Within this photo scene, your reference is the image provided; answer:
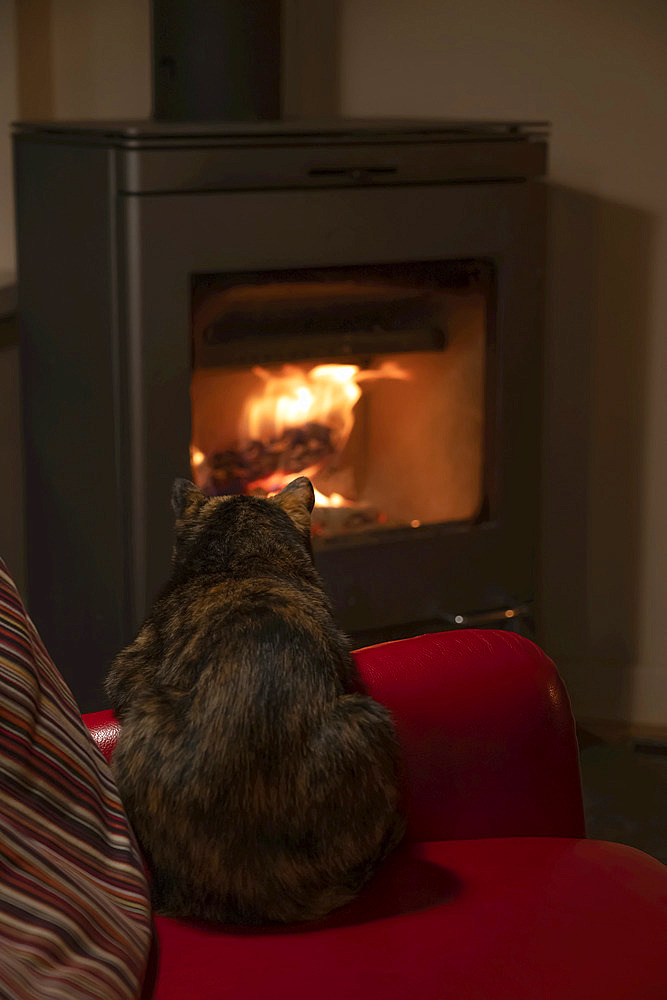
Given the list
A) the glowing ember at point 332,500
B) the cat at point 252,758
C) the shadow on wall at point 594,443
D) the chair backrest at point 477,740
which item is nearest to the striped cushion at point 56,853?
the cat at point 252,758

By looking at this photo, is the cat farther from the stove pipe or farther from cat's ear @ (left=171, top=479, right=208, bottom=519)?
the stove pipe

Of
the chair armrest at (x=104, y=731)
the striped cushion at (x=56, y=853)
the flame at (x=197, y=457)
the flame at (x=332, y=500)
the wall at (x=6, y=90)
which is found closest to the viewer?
the striped cushion at (x=56, y=853)

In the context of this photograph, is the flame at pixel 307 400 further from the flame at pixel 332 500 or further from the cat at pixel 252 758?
the cat at pixel 252 758

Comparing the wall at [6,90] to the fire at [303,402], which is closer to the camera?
the fire at [303,402]

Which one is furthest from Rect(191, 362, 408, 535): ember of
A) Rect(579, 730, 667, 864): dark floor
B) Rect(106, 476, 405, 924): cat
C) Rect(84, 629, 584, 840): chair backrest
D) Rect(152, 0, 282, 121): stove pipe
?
Rect(106, 476, 405, 924): cat

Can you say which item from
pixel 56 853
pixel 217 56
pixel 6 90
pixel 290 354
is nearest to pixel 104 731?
pixel 56 853

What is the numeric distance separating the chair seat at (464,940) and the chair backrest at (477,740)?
0.06 meters

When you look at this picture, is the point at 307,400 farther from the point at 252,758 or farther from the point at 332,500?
the point at 252,758

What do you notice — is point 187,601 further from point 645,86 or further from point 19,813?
point 645,86

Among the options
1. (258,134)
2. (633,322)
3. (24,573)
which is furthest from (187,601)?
(633,322)

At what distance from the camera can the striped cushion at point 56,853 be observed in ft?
2.62

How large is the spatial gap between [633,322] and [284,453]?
79cm

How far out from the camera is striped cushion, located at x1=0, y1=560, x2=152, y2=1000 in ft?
2.62

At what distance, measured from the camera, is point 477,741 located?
3.60 ft
